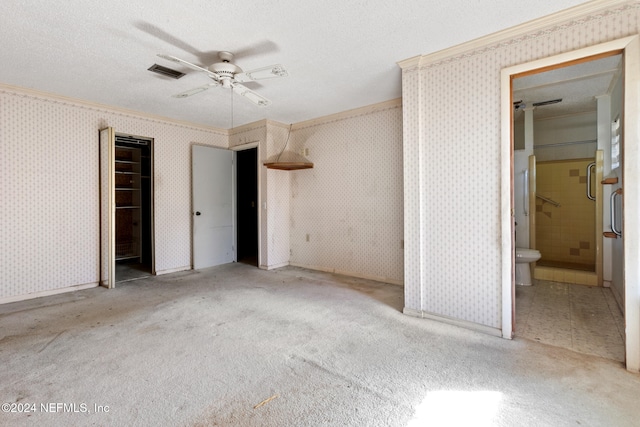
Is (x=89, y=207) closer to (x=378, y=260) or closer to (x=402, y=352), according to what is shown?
(x=378, y=260)

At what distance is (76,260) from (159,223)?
3.86 feet

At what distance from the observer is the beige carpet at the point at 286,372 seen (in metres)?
1.69

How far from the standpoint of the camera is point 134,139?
16.5ft

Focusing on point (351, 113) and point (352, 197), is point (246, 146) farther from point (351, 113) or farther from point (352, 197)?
point (352, 197)

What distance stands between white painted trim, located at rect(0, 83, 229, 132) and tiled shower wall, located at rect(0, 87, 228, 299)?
13 mm

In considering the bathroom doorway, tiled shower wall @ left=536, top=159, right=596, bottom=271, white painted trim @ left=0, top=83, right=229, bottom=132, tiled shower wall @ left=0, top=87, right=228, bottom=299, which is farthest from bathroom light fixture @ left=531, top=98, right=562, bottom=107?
tiled shower wall @ left=0, top=87, right=228, bottom=299

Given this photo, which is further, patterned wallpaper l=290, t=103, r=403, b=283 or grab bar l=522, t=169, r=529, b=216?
grab bar l=522, t=169, r=529, b=216

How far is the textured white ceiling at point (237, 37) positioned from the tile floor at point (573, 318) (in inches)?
99.5

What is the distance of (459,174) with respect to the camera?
2.86 metres

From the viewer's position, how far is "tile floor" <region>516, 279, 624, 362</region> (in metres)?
2.47

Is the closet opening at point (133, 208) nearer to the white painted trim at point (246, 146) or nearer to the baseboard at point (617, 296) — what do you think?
the white painted trim at point (246, 146)

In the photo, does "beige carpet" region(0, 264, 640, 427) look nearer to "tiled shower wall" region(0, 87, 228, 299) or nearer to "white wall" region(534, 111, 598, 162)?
"tiled shower wall" region(0, 87, 228, 299)

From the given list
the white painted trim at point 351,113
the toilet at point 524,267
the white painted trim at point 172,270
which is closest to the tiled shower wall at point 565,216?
the toilet at point 524,267

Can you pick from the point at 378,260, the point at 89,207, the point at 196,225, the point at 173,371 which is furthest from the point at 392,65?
the point at 89,207
